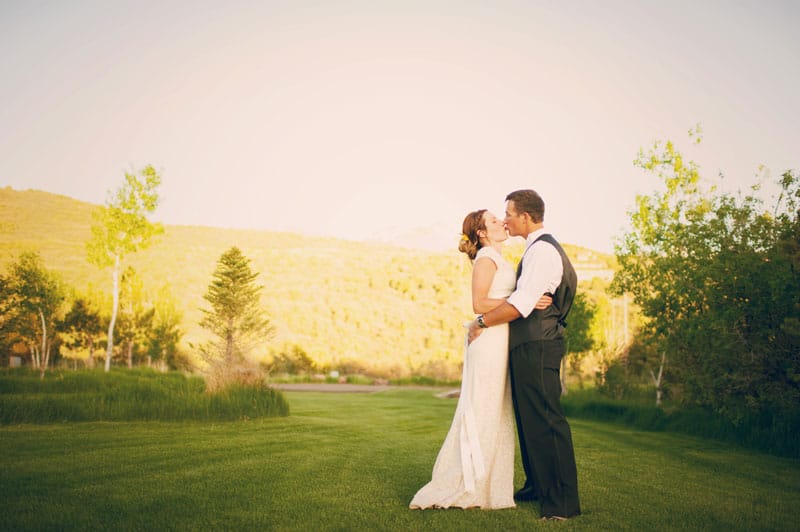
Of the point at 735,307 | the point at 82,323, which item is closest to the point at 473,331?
the point at 735,307

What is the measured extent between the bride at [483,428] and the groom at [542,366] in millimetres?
96

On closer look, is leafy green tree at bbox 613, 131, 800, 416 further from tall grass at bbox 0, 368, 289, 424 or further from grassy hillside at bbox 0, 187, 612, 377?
grassy hillside at bbox 0, 187, 612, 377

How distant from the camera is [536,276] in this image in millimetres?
4172

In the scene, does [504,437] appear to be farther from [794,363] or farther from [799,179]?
[799,179]

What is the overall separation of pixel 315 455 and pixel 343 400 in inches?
371

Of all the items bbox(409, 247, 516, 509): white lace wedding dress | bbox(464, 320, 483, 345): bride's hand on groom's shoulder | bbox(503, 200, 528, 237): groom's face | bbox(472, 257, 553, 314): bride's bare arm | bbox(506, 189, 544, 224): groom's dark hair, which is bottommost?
bbox(409, 247, 516, 509): white lace wedding dress

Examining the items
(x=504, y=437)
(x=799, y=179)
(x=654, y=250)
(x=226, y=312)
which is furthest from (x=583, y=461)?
(x=226, y=312)

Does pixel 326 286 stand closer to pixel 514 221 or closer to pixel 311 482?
pixel 311 482

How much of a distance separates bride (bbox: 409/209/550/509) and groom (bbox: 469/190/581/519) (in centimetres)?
10

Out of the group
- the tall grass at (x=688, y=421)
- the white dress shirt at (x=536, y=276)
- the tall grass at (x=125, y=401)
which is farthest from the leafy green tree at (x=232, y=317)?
the white dress shirt at (x=536, y=276)

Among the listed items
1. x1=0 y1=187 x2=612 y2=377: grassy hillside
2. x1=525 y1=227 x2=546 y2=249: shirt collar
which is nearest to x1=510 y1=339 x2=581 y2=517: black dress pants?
x1=525 y1=227 x2=546 y2=249: shirt collar

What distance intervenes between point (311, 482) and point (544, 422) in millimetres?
2021

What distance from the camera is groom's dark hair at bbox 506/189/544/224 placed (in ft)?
14.7

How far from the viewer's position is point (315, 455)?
20.6 feet
